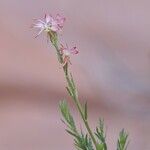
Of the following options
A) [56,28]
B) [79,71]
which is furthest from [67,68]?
[79,71]

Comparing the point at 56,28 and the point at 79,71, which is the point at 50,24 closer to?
the point at 56,28

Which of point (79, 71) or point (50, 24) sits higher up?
point (79, 71)

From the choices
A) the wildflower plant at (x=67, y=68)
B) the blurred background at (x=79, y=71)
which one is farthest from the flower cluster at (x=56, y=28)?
the blurred background at (x=79, y=71)

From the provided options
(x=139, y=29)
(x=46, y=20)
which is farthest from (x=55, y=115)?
(x=46, y=20)

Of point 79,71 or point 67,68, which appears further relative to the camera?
point 79,71

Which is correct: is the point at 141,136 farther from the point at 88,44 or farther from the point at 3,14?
the point at 3,14

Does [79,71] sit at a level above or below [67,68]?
above

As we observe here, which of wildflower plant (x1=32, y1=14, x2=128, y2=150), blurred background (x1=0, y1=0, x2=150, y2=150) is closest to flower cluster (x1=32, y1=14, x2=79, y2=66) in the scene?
wildflower plant (x1=32, y1=14, x2=128, y2=150)

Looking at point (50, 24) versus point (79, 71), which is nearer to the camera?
point (50, 24)

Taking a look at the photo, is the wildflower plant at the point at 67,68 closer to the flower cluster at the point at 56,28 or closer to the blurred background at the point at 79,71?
the flower cluster at the point at 56,28
